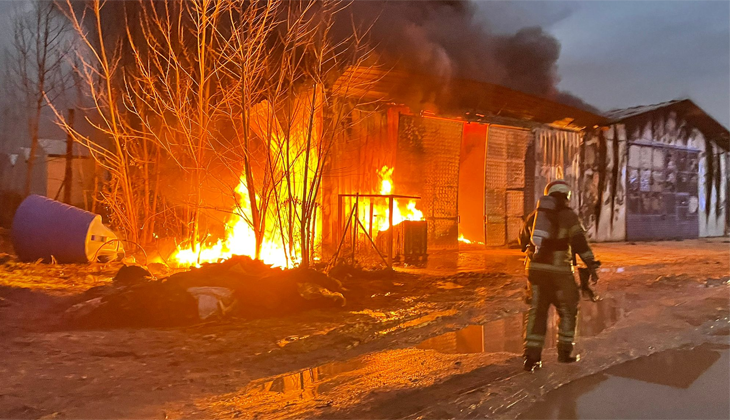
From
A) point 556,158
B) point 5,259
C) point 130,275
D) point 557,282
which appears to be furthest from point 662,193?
point 5,259

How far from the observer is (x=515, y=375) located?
14.6 feet

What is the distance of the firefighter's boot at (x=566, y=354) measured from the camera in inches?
183

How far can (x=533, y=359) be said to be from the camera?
14.9 ft

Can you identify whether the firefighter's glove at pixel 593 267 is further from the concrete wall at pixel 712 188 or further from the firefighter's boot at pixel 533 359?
the concrete wall at pixel 712 188

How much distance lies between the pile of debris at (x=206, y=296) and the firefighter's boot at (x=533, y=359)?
9.89 feet

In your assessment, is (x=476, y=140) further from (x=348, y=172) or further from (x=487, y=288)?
(x=487, y=288)

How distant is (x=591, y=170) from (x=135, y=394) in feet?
53.1

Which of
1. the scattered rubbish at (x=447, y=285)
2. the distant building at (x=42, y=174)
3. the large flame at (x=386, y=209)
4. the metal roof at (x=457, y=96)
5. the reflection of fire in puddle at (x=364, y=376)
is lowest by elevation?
the reflection of fire in puddle at (x=364, y=376)

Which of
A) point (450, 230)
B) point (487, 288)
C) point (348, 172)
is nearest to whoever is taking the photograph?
point (487, 288)

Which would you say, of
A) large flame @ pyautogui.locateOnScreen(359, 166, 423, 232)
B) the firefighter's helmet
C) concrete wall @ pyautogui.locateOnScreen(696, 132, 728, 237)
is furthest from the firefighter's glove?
concrete wall @ pyautogui.locateOnScreen(696, 132, 728, 237)

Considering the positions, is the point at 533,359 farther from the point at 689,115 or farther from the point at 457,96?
the point at 689,115

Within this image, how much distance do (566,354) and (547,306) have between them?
511 millimetres

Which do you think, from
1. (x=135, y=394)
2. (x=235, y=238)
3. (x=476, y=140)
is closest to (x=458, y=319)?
(x=135, y=394)

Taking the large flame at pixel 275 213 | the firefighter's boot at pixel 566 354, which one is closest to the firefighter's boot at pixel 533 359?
the firefighter's boot at pixel 566 354
